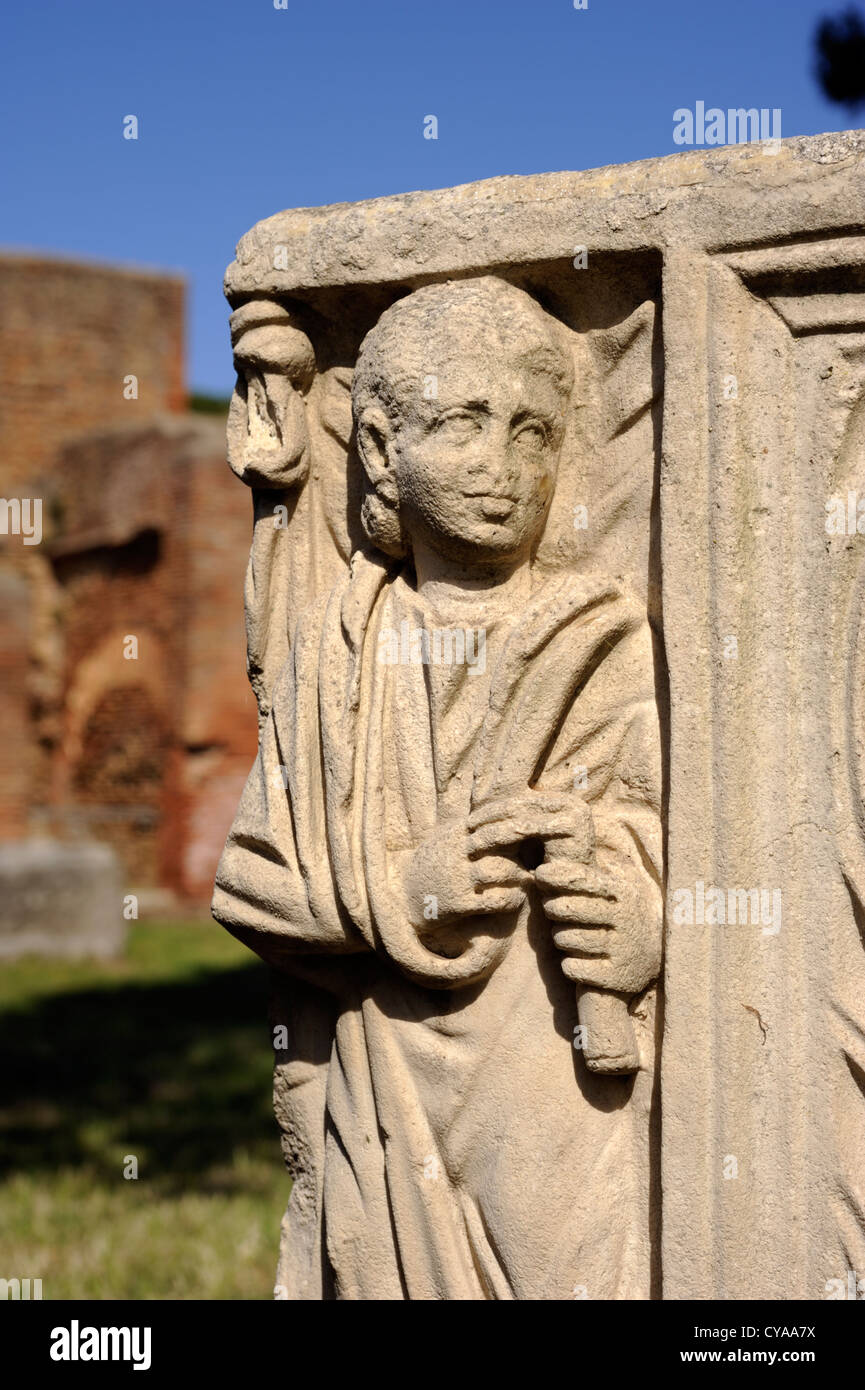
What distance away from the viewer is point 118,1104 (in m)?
6.75

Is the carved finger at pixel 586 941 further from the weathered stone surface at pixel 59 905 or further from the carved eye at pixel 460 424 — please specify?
the weathered stone surface at pixel 59 905

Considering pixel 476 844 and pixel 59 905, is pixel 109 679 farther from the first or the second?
pixel 476 844

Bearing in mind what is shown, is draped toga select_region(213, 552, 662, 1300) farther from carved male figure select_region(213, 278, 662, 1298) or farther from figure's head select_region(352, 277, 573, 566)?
figure's head select_region(352, 277, 573, 566)

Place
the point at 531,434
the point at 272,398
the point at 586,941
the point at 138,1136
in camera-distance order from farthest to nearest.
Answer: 1. the point at 138,1136
2. the point at 272,398
3. the point at 531,434
4. the point at 586,941

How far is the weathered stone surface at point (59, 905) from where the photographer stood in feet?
35.2

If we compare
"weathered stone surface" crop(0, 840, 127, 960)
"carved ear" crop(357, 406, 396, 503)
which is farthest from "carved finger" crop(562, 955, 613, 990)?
"weathered stone surface" crop(0, 840, 127, 960)

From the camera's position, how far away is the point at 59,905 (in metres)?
10.9

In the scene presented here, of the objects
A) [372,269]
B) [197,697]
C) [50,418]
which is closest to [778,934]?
[372,269]

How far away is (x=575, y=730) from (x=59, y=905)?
893cm

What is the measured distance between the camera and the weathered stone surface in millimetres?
10734

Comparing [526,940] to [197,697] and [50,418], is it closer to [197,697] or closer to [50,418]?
[197,697]

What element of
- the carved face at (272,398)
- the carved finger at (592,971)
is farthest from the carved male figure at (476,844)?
the carved face at (272,398)

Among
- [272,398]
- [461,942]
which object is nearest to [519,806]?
[461,942]

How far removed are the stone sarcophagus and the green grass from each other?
A: 6.94ft
